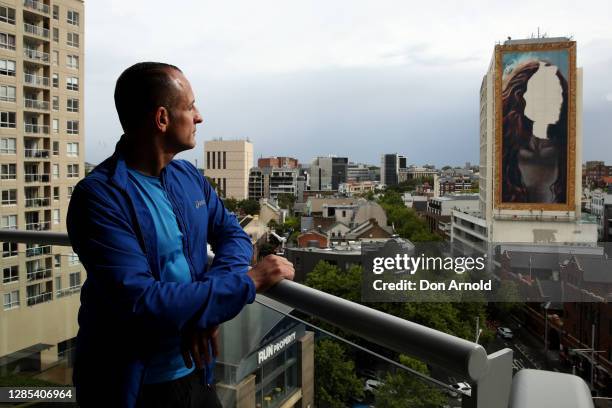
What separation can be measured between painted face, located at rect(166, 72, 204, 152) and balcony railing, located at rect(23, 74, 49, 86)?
12580 millimetres

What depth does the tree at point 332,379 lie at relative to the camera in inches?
31.1

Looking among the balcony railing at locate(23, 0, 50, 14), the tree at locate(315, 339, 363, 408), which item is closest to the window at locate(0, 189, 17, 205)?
the balcony railing at locate(23, 0, 50, 14)

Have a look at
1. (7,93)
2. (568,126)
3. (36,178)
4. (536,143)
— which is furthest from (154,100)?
(568,126)

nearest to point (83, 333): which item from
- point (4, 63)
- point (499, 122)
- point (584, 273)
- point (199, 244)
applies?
point (199, 244)

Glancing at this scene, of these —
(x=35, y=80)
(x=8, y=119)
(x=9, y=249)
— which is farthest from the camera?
(x=35, y=80)

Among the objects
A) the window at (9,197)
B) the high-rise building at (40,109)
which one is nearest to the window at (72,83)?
the high-rise building at (40,109)

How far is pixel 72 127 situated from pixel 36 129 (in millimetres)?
1057

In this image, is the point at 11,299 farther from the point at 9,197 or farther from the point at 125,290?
the point at 9,197

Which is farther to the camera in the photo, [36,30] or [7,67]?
[36,30]

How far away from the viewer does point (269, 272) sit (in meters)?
0.74

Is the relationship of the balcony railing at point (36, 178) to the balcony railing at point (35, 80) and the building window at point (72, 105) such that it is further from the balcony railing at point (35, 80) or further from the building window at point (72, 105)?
the balcony railing at point (35, 80)

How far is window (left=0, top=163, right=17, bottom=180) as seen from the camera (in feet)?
37.8

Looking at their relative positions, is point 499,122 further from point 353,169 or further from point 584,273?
point 353,169

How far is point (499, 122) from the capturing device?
24703mm
